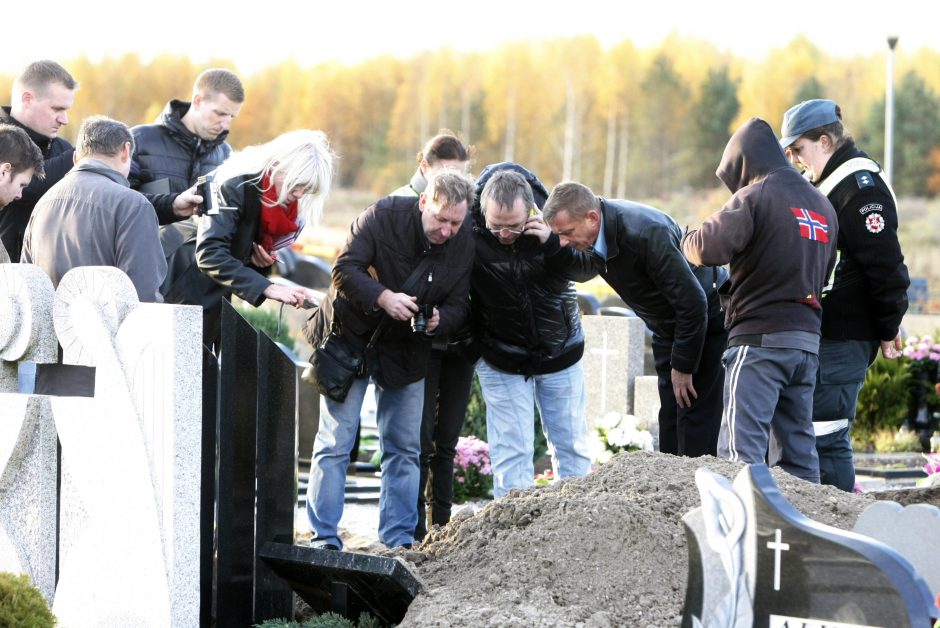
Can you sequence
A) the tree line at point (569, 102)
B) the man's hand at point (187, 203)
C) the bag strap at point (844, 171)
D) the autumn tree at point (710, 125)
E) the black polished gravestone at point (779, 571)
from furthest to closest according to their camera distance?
the autumn tree at point (710, 125)
the tree line at point (569, 102)
the bag strap at point (844, 171)
the man's hand at point (187, 203)
the black polished gravestone at point (779, 571)

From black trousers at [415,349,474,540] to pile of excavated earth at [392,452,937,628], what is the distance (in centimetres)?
109

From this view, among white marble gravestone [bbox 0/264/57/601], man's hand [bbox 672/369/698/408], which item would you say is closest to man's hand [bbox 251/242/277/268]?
white marble gravestone [bbox 0/264/57/601]

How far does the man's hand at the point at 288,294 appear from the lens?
528cm

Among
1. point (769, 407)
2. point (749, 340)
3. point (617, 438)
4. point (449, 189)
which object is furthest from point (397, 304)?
point (617, 438)

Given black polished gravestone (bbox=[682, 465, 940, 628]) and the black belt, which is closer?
black polished gravestone (bbox=[682, 465, 940, 628])

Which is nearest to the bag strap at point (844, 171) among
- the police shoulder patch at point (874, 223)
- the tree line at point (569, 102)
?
the police shoulder patch at point (874, 223)

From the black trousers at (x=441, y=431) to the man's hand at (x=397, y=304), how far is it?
0.71 m

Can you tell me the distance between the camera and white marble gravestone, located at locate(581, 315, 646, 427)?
9.09 meters

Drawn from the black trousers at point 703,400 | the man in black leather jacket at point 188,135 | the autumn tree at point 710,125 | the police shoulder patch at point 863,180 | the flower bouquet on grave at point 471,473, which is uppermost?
the autumn tree at point 710,125

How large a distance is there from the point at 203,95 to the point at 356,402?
1831mm

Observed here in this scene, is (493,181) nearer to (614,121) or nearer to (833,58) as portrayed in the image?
(614,121)

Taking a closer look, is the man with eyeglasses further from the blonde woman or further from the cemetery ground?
the cemetery ground

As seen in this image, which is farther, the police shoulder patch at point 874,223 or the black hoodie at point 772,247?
the police shoulder patch at point 874,223

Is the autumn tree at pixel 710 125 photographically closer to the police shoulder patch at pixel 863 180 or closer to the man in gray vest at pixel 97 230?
the police shoulder patch at pixel 863 180
